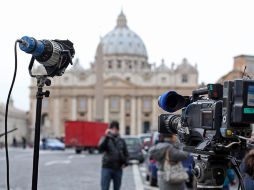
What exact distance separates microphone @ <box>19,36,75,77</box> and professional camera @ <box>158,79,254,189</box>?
23.5 inches

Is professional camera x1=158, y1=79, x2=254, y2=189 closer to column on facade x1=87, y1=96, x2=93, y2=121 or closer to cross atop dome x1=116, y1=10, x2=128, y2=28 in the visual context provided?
column on facade x1=87, y1=96, x2=93, y2=121

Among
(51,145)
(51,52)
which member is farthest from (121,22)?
(51,52)

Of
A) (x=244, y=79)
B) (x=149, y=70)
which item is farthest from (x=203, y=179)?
(x=149, y=70)

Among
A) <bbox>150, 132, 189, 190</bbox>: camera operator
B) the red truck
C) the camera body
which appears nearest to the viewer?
the camera body

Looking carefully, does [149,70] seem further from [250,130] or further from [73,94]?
[250,130]

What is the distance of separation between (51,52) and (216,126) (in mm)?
1005

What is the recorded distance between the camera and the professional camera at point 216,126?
3174 mm

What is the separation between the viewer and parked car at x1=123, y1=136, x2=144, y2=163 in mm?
24797

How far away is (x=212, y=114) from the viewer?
3.35 metres

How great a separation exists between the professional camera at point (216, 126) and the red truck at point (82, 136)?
36.3m

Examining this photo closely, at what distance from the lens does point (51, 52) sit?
367 centimetres

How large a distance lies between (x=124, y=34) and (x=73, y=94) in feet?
77.1

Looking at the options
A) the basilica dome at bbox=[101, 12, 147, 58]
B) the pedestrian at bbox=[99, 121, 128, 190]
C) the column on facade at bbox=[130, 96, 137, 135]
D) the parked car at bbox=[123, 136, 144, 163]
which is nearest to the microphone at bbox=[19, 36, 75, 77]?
the pedestrian at bbox=[99, 121, 128, 190]

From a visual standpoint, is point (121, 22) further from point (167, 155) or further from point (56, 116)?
point (167, 155)
